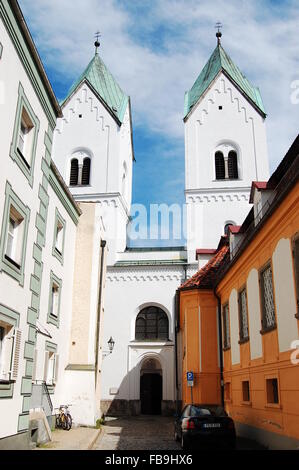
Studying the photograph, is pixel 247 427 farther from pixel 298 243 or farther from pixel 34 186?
pixel 34 186

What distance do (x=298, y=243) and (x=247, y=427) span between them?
6676 mm

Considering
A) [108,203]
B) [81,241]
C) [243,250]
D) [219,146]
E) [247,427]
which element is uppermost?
[219,146]

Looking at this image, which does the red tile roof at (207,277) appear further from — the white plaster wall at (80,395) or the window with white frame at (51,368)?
the window with white frame at (51,368)

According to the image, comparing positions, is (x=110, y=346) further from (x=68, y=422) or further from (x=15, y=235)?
(x=15, y=235)

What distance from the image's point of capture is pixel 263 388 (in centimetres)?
1284

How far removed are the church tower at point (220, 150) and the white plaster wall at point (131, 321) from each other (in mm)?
2814

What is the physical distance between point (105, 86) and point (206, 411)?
31998 mm

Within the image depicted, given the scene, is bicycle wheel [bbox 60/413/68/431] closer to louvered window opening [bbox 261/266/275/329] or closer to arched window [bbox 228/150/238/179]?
louvered window opening [bbox 261/266/275/329]

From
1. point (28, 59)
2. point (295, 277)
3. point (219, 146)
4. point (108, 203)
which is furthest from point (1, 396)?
point (219, 146)

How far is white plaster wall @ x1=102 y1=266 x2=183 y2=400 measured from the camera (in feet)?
97.0

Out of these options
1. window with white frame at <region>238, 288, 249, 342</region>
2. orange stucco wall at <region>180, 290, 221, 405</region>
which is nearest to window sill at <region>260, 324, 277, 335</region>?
window with white frame at <region>238, 288, 249, 342</region>

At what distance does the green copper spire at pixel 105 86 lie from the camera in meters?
38.3

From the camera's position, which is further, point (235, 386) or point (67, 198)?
point (67, 198)

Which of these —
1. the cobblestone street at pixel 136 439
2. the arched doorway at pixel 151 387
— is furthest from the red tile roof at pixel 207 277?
the arched doorway at pixel 151 387
